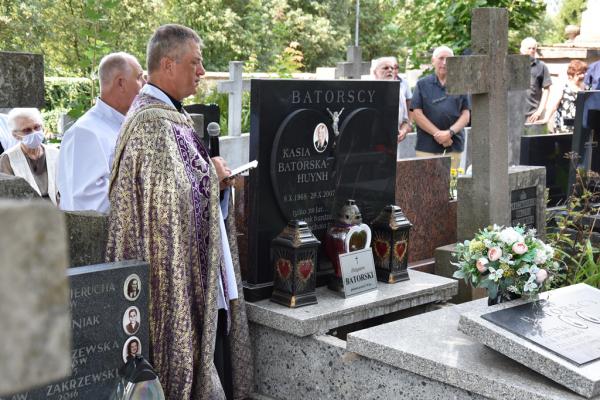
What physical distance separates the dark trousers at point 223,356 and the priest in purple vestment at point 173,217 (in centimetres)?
17

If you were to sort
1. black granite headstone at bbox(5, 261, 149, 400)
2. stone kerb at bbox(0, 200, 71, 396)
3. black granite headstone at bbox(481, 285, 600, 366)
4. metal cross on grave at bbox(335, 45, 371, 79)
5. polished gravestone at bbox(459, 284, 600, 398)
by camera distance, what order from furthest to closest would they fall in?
metal cross on grave at bbox(335, 45, 371, 79) → black granite headstone at bbox(481, 285, 600, 366) → polished gravestone at bbox(459, 284, 600, 398) → black granite headstone at bbox(5, 261, 149, 400) → stone kerb at bbox(0, 200, 71, 396)

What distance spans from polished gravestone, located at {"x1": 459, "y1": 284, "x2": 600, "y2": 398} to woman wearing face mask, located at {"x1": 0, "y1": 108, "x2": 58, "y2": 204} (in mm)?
3405

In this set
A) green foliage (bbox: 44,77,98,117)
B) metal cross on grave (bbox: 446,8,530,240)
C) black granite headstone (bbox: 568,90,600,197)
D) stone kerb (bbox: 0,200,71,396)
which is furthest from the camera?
green foliage (bbox: 44,77,98,117)

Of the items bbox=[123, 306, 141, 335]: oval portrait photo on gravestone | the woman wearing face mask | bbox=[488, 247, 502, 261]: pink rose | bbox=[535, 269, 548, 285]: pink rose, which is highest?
the woman wearing face mask

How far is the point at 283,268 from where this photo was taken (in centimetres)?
449

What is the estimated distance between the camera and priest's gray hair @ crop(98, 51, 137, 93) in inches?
183

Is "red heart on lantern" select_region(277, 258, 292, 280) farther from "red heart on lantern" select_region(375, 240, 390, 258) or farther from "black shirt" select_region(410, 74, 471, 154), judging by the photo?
"black shirt" select_region(410, 74, 471, 154)

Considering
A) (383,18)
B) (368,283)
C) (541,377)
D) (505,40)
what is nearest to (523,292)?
(541,377)

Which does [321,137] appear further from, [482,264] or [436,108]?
[436,108]

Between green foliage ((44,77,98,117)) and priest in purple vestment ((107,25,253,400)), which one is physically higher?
green foliage ((44,77,98,117))

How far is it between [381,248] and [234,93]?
6.90m

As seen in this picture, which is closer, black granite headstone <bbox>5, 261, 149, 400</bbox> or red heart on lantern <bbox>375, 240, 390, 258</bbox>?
black granite headstone <bbox>5, 261, 149, 400</bbox>

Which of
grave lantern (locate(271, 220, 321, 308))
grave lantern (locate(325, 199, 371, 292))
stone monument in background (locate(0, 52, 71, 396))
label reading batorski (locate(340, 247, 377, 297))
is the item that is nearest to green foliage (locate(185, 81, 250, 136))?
grave lantern (locate(325, 199, 371, 292))

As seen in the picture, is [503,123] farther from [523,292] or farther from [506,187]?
[523,292]
